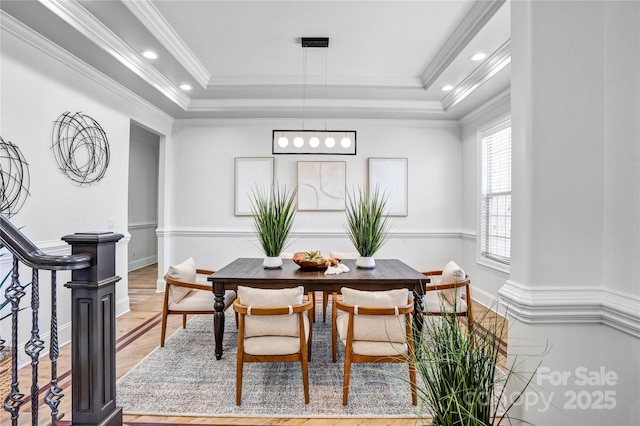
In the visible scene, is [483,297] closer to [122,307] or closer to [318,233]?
[318,233]

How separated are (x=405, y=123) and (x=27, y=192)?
178 inches

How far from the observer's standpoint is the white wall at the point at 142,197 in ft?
22.2

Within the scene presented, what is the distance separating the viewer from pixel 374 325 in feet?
6.85

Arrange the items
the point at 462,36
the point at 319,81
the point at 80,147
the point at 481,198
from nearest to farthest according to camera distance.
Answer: the point at 462,36, the point at 80,147, the point at 319,81, the point at 481,198

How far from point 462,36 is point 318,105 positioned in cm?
207

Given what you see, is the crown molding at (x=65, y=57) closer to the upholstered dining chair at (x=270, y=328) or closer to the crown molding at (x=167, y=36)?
the crown molding at (x=167, y=36)

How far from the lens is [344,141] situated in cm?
347

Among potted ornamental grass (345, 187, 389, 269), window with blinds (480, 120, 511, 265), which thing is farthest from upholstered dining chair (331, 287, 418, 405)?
window with blinds (480, 120, 511, 265)

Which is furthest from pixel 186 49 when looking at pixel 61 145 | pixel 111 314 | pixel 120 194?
pixel 111 314

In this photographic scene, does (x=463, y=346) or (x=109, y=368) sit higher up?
(x=463, y=346)

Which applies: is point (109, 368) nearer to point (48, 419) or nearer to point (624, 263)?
point (48, 419)

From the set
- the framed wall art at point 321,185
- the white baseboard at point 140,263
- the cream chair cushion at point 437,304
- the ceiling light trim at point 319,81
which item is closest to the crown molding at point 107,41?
the ceiling light trim at point 319,81

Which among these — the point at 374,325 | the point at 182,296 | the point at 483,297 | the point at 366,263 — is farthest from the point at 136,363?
the point at 483,297

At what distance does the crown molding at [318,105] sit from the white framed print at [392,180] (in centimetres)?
78
